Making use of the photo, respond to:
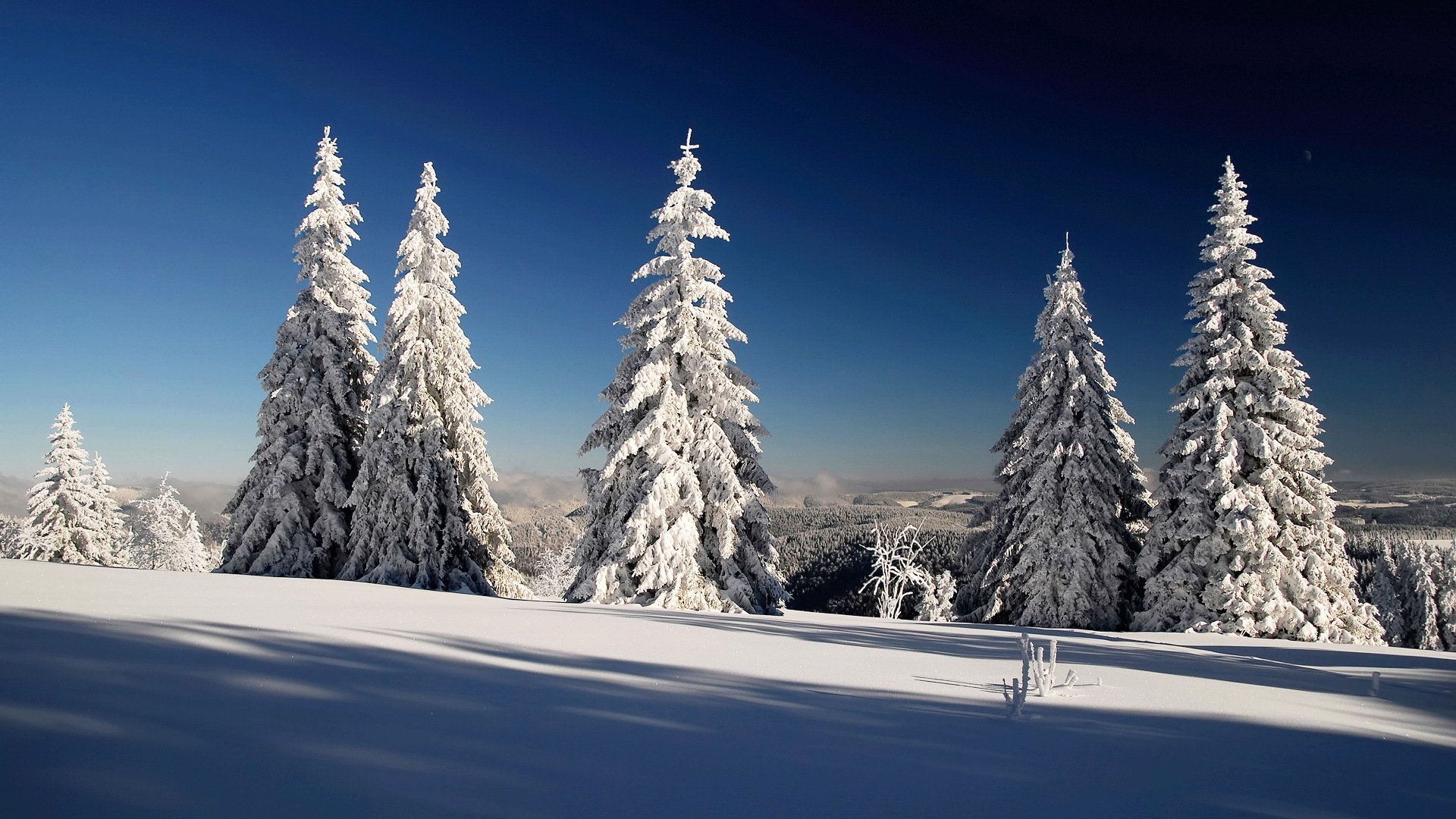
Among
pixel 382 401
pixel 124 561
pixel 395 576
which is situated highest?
pixel 382 401

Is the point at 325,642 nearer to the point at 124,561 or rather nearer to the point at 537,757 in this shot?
the point at 537,757

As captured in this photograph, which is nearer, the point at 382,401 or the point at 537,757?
the point at 537,757

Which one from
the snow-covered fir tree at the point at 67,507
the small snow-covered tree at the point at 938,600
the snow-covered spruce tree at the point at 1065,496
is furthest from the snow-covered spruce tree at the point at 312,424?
the small snow-covered tree at the point at 938,600

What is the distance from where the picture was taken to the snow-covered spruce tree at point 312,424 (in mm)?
22250

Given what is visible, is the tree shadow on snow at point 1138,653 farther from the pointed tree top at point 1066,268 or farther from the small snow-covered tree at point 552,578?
the small snow-covered tree at point 552,578

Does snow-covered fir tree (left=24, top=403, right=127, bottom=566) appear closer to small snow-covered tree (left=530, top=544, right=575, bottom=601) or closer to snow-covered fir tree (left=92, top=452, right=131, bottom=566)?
snow-covered fir tree (left=92, top=452, right=131, bottom=566)

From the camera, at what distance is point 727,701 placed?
6266 millimetres

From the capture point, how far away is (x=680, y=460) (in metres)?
18.2

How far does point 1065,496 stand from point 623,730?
19602mm

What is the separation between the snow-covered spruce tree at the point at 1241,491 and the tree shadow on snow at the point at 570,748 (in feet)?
50.0

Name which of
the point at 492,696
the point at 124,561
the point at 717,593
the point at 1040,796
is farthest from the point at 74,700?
the point at 124,561

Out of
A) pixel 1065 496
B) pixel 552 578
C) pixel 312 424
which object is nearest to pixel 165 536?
pixel 552 578

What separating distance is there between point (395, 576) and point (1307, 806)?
2142 centimetres

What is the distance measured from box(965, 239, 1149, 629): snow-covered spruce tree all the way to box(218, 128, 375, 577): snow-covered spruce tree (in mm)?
20937
